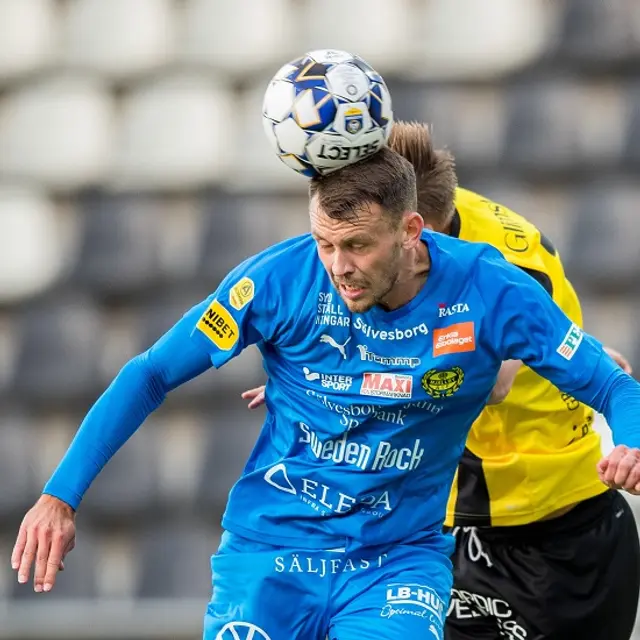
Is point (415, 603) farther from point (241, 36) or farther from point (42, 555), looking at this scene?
point (241, 36)

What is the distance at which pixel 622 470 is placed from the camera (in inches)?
126

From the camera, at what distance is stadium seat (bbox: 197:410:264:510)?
775cm

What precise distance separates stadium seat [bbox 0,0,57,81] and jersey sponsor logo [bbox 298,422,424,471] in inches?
231

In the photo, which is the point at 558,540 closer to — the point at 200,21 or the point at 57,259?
the point at 57,259

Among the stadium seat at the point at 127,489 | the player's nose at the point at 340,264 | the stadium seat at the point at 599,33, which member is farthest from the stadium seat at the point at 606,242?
the player's nose at the point at 340,264

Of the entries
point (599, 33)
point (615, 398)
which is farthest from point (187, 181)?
point (615, 398)

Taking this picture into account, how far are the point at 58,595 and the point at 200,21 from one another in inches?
142

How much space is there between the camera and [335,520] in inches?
144

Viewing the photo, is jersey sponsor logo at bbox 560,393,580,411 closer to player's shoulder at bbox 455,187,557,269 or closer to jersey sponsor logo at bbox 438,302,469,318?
player's shoulder at bbox 455,187,557,269

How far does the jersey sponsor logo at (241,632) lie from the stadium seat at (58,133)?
5.43 meters

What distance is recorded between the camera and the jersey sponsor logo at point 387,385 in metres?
3.57

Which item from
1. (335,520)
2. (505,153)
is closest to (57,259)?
(505,153)

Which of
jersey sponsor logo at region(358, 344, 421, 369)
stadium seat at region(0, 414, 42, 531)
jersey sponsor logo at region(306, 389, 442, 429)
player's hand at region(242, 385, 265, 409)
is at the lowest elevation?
stadium seat at region(0, 414, 42, 531)

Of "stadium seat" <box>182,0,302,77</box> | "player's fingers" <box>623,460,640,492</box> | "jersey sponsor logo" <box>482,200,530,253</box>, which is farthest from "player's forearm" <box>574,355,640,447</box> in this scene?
"stadium seat" <box>182,0,302,77</box>
